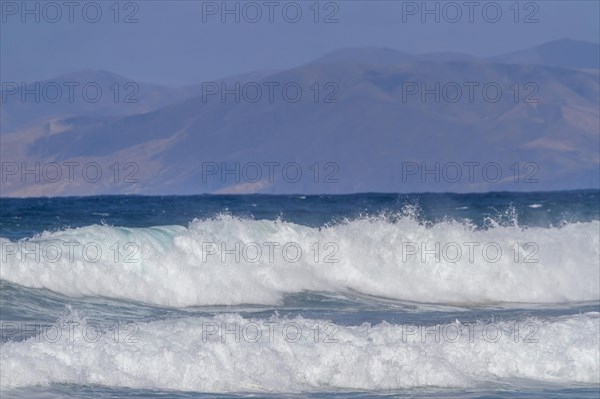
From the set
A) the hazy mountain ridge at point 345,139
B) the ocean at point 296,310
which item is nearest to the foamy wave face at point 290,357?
the ocean at point 296,310

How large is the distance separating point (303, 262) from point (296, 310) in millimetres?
4605

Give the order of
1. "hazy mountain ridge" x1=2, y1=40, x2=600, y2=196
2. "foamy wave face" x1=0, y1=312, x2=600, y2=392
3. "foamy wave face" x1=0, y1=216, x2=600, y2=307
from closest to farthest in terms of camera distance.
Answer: "foamy wave face" x1=0, y1=312, x2=600, y2=392 → "foamy wave face" x1=0, y1=216, x2=600, y2=307 → "hazy mountain ridge" x1=2, y1=40, x2=600, y2=196

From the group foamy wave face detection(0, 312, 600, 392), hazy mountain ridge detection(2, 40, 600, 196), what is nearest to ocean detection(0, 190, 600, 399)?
foamy wave face detection(0, 312, 600, 392)

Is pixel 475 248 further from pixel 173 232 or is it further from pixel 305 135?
pixel 305 135

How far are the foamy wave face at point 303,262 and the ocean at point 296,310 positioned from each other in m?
0.05

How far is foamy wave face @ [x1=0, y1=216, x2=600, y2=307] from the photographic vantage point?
2178 cm

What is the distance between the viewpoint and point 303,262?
2542cm

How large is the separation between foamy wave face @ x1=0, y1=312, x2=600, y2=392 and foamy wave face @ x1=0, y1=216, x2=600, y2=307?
684cm

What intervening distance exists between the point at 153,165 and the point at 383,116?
42053 mm

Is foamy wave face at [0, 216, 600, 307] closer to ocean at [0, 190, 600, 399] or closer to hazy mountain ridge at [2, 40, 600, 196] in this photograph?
ocean at [0, 190, 600, 399]

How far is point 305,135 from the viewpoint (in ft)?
550

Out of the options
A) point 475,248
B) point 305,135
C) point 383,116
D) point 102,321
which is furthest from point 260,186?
point 102,321

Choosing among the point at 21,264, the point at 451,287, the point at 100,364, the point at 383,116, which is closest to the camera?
the point at 100,364

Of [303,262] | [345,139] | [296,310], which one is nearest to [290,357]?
[296,310]
